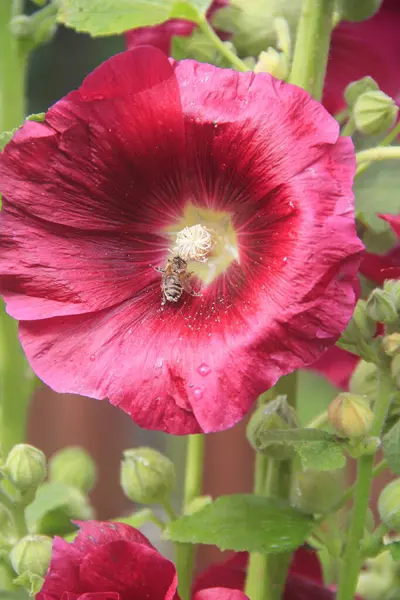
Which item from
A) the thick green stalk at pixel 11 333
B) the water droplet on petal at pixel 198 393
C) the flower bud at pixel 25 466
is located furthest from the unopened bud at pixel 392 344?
the thick green stalk at pixel 11 333

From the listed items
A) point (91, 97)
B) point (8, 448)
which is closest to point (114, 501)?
point (8, 448)

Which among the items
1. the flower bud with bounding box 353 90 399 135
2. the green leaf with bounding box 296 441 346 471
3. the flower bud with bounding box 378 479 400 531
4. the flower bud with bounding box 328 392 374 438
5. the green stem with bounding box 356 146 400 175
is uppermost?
the flower bud with bounding box 353 90 399 135

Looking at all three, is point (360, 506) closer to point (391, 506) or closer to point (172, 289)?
point (391, 506)

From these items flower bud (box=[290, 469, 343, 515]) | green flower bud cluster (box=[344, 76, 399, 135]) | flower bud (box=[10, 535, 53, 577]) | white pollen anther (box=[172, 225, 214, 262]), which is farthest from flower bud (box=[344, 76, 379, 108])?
flower bud (box=[10, 535, 53, 577])

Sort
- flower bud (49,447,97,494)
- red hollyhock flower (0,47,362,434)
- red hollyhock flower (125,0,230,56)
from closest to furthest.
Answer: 1. red hollyhock flower (0,47,362,434)
2. red hollyhock flower (125,0,230,56)
3. flower bud (49,447,97,494)

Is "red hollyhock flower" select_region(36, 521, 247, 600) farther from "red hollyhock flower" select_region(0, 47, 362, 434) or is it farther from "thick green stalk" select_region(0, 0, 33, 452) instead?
"thick green stalk" select_region(0, 0, 33, 452)
